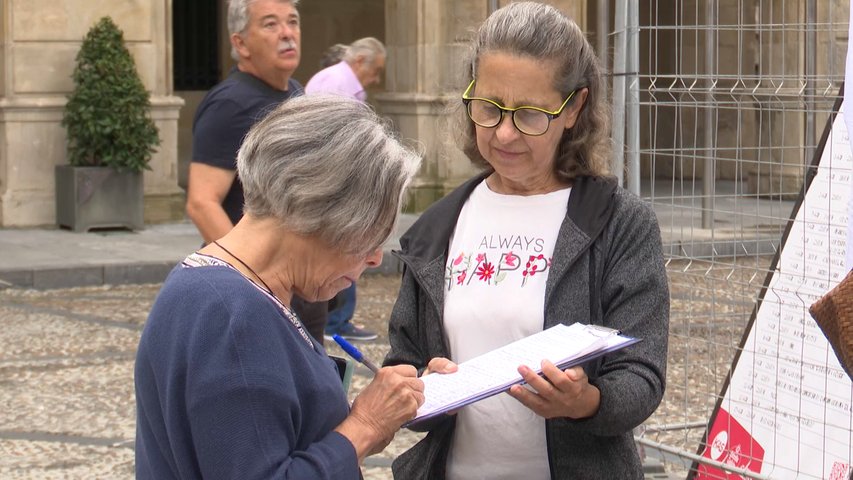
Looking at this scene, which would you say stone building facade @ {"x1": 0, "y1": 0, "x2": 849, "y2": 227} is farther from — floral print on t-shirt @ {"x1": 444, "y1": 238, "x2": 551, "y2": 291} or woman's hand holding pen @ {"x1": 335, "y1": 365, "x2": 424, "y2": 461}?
woman's hand holding pen @ {"x1": 335, "y1": 365, "x2": 424, "y2": 461}

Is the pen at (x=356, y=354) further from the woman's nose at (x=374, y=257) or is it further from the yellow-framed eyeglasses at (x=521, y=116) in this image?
the yellow-framed eyeglasses at (x=521, y=116)

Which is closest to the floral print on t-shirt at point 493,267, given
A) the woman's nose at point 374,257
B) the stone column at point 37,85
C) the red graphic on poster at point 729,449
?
the woman's nose at point 374,257

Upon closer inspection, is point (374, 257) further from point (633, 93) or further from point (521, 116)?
point (633, 93)

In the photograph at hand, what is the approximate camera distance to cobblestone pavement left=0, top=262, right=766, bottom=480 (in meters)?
5.72

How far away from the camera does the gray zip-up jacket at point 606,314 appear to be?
8.84ft

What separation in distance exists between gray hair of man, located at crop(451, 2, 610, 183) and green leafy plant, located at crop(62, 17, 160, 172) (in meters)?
10.9

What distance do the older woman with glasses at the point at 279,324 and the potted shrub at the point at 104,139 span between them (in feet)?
37.4

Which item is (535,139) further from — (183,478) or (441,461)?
(183,478)

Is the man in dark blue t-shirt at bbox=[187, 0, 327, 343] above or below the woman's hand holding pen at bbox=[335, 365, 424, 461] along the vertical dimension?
above

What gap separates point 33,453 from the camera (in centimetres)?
596

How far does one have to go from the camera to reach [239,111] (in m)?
4.80

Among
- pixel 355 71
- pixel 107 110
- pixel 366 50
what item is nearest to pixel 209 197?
pixel 366 50

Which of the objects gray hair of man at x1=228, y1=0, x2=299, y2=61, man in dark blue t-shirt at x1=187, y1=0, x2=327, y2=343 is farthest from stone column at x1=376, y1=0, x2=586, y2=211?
man in dark blue t-shirt at x1=187, y1=0, x2=327, y2=343

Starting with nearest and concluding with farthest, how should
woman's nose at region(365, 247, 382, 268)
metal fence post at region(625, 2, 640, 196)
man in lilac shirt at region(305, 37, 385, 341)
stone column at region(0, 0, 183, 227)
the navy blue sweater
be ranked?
the navy blue sweater → woman's nose at region(365, 247, 382, 268) → metal fence post at region(625, 2, 640, 196) → man in lilac shirt at region(305, 37, 385, 341) → stone column at region(0, 0, 183, 227)
